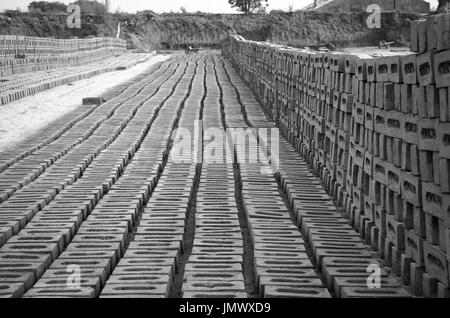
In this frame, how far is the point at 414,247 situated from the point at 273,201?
93.8 inches

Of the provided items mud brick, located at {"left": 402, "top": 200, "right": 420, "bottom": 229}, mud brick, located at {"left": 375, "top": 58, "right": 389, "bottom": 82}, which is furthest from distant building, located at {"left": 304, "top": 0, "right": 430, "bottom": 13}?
mud brick, located at {"left": 402, "top": 200, "right": 420, "bottom": 229}

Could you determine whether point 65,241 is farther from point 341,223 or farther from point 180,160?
point 180,160

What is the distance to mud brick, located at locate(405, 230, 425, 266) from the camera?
14.2 ft

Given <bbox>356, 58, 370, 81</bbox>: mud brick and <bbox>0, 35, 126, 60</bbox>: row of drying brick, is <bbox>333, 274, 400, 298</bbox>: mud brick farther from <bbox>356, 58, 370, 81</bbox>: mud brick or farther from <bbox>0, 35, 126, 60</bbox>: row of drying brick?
<bbox>0, 35, 126, 60</bbox>: row of drying brick

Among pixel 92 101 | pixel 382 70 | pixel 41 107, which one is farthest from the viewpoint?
pixel 92 101

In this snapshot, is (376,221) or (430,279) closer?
(430,279)

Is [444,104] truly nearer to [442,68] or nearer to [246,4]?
[442,68]

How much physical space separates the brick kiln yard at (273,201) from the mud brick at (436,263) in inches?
0.6

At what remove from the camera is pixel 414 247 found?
449 centimetres

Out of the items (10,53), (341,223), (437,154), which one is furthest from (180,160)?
(10,53)

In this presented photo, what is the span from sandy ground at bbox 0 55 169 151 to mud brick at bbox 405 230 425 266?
21.9ft

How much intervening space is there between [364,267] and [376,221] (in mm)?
647

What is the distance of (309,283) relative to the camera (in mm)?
4582
